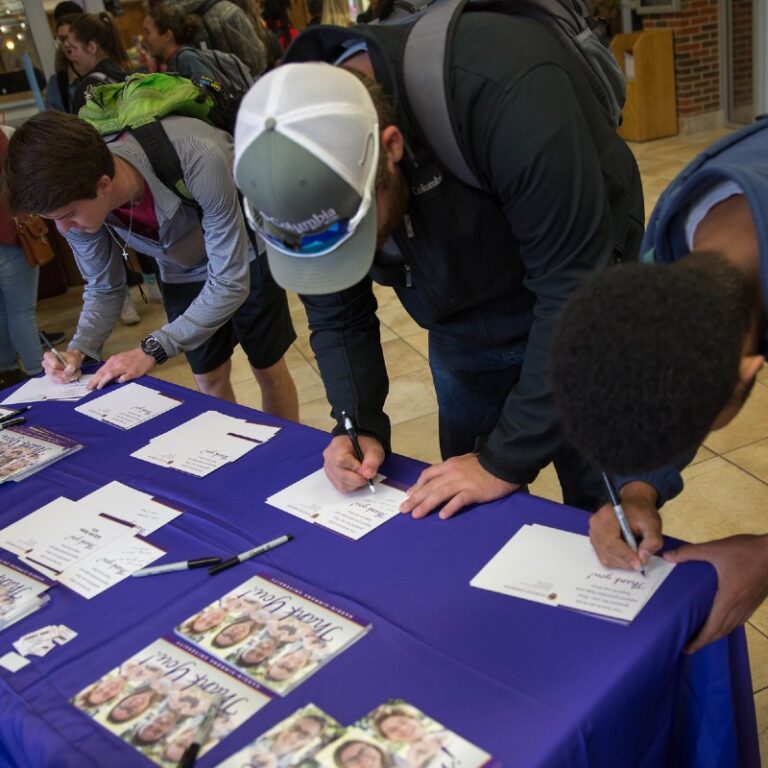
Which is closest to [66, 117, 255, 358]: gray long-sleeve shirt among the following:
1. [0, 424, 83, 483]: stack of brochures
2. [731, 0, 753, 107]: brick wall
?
[0, 424, 83, 483]: stack of brochures

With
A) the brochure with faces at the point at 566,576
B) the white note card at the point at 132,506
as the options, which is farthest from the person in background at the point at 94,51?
the brochure with faces at the point at 566,576

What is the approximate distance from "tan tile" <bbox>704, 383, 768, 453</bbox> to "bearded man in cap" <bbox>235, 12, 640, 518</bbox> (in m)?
1.49

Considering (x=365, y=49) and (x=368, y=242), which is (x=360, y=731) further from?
(x=365, y=49)

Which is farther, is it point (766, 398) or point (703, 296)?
point (766, 398)

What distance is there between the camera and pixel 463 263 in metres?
1.45

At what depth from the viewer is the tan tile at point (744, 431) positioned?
286cm

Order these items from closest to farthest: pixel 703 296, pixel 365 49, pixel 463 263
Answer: pixel 703 296 < pixel 365 49 < pixel 463 263

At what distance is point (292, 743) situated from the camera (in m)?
0.98

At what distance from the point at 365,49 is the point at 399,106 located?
137mm

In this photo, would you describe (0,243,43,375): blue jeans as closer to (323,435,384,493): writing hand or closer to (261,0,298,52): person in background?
(261,0,298,52): person in background

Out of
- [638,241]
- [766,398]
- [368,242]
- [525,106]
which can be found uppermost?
[525,106]

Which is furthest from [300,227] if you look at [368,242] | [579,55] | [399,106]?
[579,55]

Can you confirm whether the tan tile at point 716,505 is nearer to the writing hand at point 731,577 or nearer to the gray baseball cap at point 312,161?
the writing hand at point 731,577

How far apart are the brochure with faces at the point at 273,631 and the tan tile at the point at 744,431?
1961 mm
